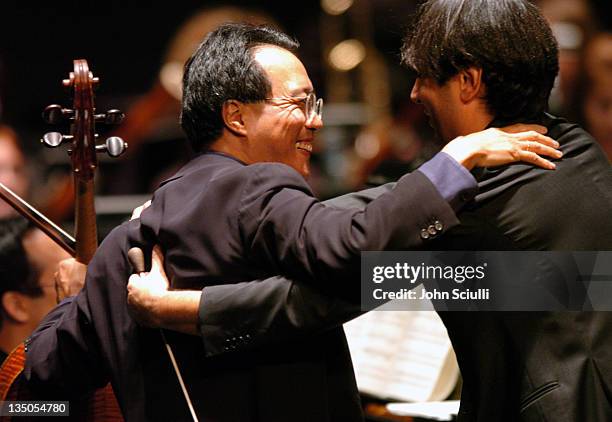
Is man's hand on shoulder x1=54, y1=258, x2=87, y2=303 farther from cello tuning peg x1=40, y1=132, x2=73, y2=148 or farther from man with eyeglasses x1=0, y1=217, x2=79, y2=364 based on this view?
man with eyeglasses x1=0, y1=217, x2=79, y2=364

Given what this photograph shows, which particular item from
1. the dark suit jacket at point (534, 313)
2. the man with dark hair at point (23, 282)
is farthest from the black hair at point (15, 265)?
the dark suit jacket at point (534, 313)

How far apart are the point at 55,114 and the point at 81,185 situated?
0.22m

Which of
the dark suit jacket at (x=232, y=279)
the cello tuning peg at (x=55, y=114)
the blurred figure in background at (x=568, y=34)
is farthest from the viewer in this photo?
the blurred figure in background at (x=568, y=34)

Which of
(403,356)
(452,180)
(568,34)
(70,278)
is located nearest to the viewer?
(452,180)

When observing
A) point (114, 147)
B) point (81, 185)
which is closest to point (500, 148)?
point (114, 147)

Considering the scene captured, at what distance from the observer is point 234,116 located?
2301mm

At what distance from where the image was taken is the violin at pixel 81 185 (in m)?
2.55

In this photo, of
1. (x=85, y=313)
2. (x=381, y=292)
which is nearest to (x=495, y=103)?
(x=381, y=292)

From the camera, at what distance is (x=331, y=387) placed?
2211 mm

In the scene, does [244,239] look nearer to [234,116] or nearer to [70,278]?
[234,116]

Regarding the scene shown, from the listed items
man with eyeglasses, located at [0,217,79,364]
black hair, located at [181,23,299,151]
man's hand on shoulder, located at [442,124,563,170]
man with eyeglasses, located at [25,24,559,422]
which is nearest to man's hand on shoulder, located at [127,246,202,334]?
man with eyeglasses, located at [25,24,559,422]

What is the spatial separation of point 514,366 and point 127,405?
828 mm

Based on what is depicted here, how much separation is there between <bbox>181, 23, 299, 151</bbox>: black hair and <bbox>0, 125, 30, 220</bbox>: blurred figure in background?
248cm

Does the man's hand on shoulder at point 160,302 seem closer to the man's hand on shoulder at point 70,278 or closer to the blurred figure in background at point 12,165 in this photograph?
the man's hand on shoulder at point 70,278
